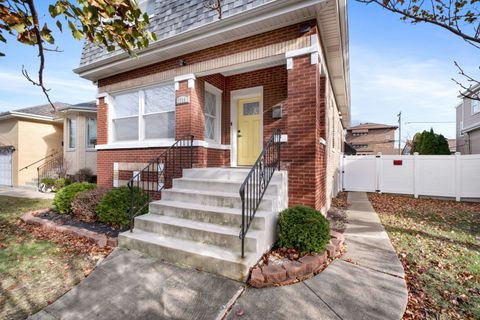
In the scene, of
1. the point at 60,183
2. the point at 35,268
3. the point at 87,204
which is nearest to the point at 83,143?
the point at 60,183

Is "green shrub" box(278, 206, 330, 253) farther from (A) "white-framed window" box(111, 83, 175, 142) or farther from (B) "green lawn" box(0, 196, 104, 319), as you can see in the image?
(A) "white-framed window" box(111, 83, 175, 142)

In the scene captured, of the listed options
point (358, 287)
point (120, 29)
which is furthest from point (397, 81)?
point (120, 29)

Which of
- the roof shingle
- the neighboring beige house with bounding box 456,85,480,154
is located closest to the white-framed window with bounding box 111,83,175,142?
the roof shingle

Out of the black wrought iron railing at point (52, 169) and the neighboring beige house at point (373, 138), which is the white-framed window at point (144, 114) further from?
the neighboring beige house at point (373, 138)

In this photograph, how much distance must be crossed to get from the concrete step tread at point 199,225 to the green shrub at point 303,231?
1.64 feet

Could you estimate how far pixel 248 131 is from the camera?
731 centimetres

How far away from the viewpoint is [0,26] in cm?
231

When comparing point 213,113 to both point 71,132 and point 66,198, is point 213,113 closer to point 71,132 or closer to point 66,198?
point 66,198

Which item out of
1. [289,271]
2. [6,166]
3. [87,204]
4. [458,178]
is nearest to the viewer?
[289,271]

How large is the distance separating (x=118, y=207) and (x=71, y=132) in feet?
36.7

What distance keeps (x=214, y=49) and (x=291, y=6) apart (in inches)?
81.3

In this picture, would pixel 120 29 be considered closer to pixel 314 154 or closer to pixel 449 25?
pixel 314 154

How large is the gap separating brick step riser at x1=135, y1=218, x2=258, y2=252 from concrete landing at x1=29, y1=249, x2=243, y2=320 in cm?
50

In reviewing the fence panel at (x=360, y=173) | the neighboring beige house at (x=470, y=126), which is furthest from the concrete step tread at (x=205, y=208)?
the neighboring beige house at (x=470, y=126)
